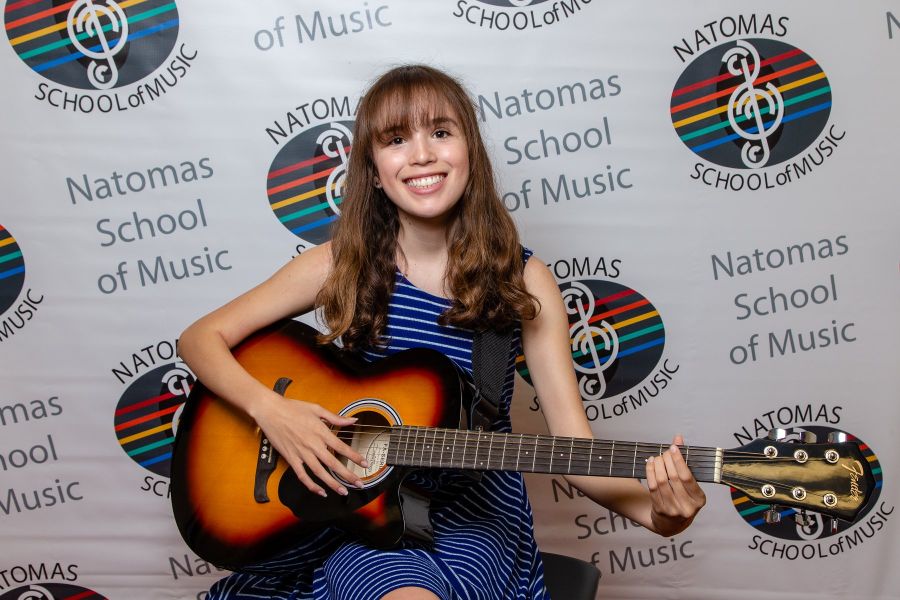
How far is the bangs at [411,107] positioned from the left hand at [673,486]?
2.53 feet

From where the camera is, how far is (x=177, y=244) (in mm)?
2596

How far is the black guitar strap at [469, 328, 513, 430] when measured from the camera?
167 cm

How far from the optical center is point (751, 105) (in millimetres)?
2529

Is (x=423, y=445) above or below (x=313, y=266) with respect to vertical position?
below

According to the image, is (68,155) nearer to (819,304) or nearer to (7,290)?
(7,290)

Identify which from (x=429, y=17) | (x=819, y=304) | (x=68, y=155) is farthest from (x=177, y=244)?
(x=819, y=304)

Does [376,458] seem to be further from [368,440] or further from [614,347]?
[614,347]

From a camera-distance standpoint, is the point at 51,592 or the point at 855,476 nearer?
the point at 855,476

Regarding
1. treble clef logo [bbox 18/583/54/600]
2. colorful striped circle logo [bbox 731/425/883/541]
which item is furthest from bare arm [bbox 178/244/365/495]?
colorful striped circle logo [bbox 731/425/883/541]

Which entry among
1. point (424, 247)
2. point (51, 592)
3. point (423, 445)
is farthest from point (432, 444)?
point (51, 592)

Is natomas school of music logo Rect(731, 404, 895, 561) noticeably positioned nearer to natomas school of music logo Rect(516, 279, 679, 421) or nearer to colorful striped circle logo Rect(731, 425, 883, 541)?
colorful striped circle logo Rect(731, 425, 883, 541)

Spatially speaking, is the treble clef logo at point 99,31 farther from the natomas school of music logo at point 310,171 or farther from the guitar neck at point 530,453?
the guitar neck at point 530,453

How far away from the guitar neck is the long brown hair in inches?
12.0

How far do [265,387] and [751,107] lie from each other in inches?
64.9
